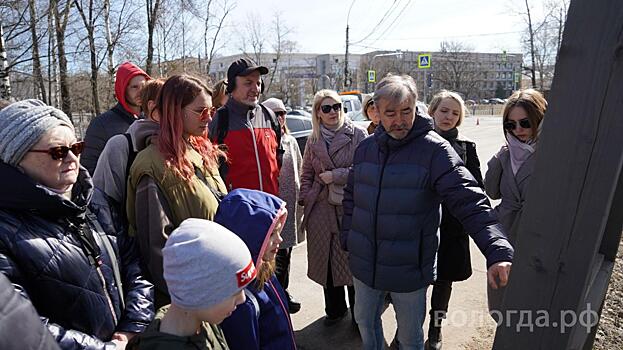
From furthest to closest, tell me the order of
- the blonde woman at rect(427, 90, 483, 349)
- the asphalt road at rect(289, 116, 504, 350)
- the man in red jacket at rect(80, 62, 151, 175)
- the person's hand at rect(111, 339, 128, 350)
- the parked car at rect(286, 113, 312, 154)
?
the parked car at rect(286, 113, 312, 154) → the man in red jacket at rect(80, 62, 151, 175) → the asphalt road at rect(289, 116, 504, 350) → the blonde woman at rect(427, 90, 483, 349) → the person's hand at rect(111, 339, 128, 350)

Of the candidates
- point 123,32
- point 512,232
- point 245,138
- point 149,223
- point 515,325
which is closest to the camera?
point 515,325

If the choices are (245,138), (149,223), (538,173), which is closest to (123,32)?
(245,138)

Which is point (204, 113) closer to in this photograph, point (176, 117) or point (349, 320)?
point (176, 117)

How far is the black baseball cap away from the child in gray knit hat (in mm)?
2147

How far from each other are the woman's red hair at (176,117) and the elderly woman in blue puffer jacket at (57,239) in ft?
1.40

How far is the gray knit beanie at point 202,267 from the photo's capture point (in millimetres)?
1332

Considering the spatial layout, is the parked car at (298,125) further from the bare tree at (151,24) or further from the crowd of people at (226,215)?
the bare tree at (151,24)

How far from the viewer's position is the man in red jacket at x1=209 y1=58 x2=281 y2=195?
3.34m

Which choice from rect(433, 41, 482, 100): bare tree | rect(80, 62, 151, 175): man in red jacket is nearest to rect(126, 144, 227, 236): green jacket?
rect(80, 62, 151, 175): man in red jacket

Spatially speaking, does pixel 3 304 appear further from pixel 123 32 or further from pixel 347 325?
pixel 123 32

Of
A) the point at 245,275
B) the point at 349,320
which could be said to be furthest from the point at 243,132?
the point at 245,275

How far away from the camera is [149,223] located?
6.59 ft

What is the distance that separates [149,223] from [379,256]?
1224 millimetres

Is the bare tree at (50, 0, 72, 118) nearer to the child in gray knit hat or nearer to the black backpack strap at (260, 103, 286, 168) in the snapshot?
the black backpack strap at (260, 103, 286, 168)
